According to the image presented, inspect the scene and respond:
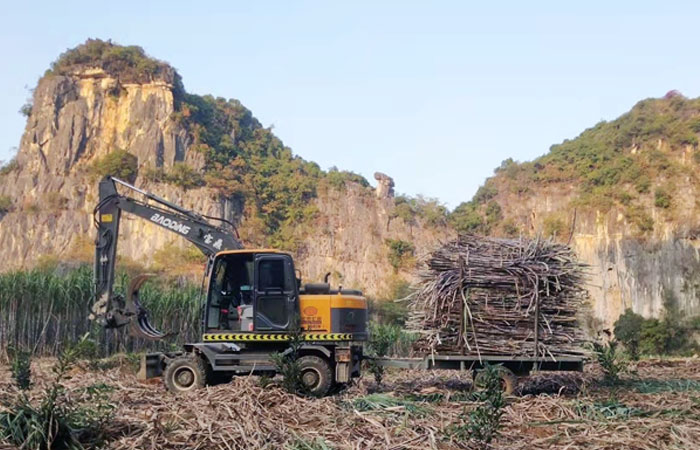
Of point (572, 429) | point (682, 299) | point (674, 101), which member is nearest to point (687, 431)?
point (572, 429)

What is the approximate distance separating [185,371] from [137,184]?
43.1 m

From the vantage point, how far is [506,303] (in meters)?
12.5

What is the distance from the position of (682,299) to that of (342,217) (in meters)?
25.3

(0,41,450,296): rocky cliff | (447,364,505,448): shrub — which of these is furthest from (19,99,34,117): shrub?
(447,364,505,448): shrub

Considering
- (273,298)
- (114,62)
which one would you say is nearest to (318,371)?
(273,298)

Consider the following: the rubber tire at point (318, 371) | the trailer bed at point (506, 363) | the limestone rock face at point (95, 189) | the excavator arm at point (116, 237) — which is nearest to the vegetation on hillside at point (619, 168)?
the limestone rock face at point (95, 189)

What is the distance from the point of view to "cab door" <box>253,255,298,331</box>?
12297mm

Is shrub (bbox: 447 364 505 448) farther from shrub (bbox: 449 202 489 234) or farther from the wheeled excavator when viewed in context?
shrub (bbox: 449 202 489 234)

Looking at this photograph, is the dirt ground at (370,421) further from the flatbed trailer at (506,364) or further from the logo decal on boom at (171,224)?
the logo decal on boom at (171,224)

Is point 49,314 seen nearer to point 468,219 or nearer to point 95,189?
point 95,189

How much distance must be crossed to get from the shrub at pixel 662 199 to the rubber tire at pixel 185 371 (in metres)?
45.0

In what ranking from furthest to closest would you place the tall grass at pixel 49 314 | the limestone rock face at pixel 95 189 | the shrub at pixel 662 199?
the limestone rock face at pixel 95 189
the shrub at pixel 662 199
the tall grass at pixel 49 314

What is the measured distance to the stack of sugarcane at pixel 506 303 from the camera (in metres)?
12.3

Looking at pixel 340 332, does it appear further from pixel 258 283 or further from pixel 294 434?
pixel 294 434
